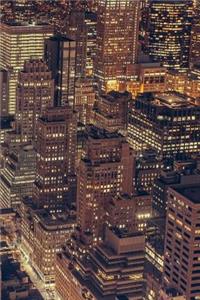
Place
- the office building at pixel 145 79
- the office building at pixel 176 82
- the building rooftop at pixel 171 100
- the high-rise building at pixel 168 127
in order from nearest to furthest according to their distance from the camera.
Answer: the high-rise building at pixel 168 127
the building rooftop at pixel 171 100
the office building at pixel 145 79
the office building at pixel 176 82

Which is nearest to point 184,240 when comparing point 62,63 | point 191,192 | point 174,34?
point 191,192

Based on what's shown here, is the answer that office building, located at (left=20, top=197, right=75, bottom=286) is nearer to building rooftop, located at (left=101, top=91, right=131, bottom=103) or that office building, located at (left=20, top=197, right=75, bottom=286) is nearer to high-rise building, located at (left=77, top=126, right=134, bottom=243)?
high-rise building, located at (left=77, top=126, right=134, bottom=243)

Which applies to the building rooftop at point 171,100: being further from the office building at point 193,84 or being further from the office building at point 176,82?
the office building at point 176,82

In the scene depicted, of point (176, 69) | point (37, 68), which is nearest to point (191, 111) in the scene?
point (37, 68)

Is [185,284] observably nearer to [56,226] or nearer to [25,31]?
[56,226]

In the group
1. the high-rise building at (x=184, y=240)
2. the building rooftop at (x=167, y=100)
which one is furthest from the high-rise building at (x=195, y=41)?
the high-rise building at (x=184, y=240)

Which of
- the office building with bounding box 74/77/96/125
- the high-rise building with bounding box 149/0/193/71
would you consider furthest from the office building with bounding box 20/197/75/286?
the high-rise building with bounding box 149/0/193/71

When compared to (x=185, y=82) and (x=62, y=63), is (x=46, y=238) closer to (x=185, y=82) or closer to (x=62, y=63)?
(x=62, y=63)
